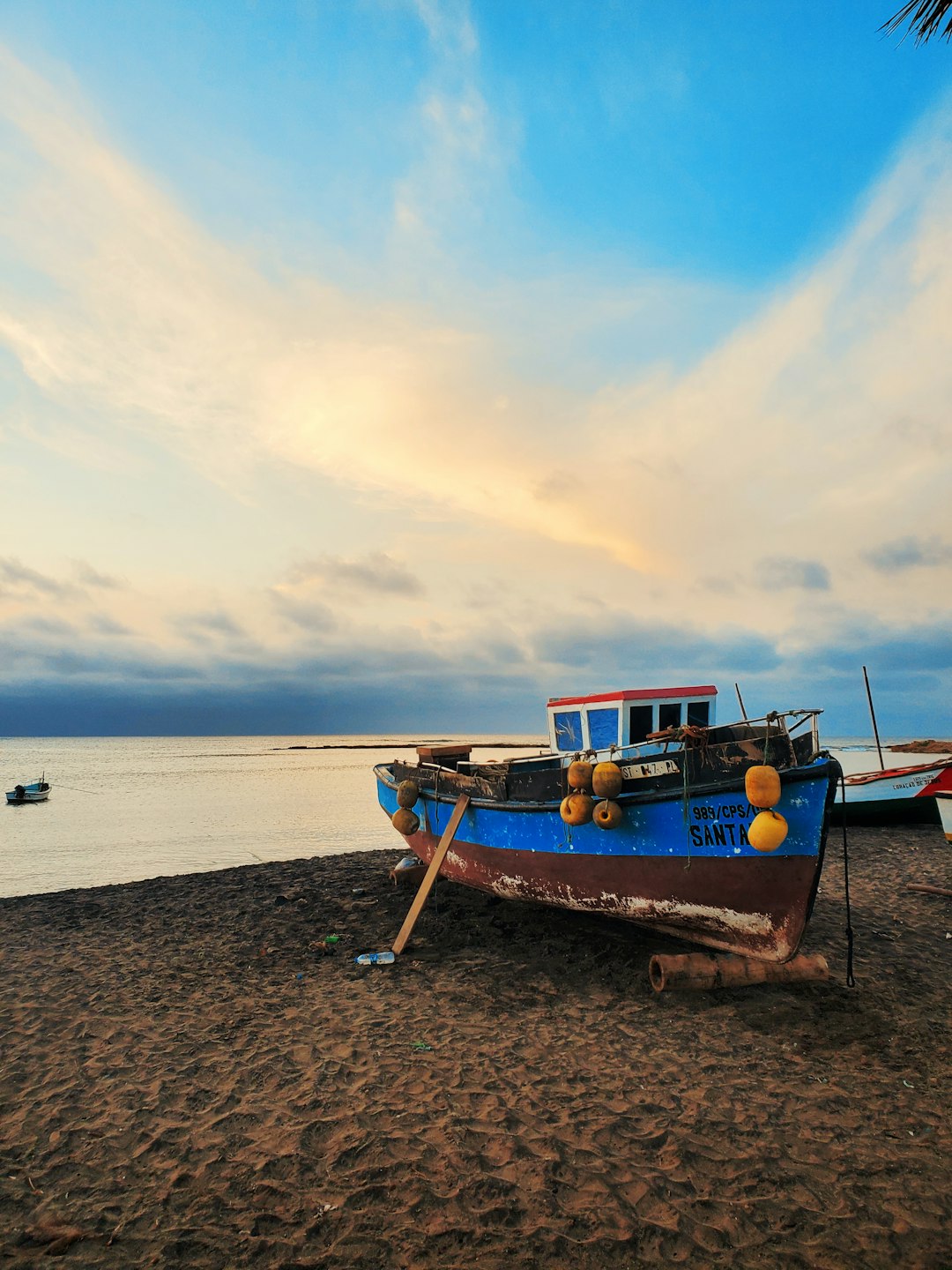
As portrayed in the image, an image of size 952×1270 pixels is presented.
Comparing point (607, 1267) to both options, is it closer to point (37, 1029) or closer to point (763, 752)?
point (763, 752)

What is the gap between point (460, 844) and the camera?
441 inches

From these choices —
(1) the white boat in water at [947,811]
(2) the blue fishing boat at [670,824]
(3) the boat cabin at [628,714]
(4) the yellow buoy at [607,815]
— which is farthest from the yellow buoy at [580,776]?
(1) the white boat in water at [947,811]

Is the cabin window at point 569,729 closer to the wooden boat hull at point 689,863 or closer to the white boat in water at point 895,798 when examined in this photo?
the wooden boat hull at point 689,863

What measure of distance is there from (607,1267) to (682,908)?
4687 mm

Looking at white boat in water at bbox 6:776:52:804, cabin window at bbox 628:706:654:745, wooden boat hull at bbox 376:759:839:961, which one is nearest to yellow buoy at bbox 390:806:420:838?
wooden boat hull at bbox 376:759:839:961

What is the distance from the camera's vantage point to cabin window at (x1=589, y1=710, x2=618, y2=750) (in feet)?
34.2

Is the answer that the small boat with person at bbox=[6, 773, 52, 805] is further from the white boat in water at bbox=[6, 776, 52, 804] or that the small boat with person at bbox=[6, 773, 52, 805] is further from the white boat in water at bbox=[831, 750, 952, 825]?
the white boat in water at bbox=[831, 750, 952, 825]

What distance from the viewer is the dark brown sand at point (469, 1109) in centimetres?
395

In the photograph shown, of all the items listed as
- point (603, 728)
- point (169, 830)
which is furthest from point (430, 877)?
point (169, 830)

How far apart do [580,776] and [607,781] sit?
43 centimetres

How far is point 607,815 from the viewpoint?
8.22 meters

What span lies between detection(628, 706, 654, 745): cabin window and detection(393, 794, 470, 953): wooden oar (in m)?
2.90

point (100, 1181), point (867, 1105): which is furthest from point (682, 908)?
point (100, 1181)

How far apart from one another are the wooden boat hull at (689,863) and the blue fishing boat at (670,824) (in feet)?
0.04
